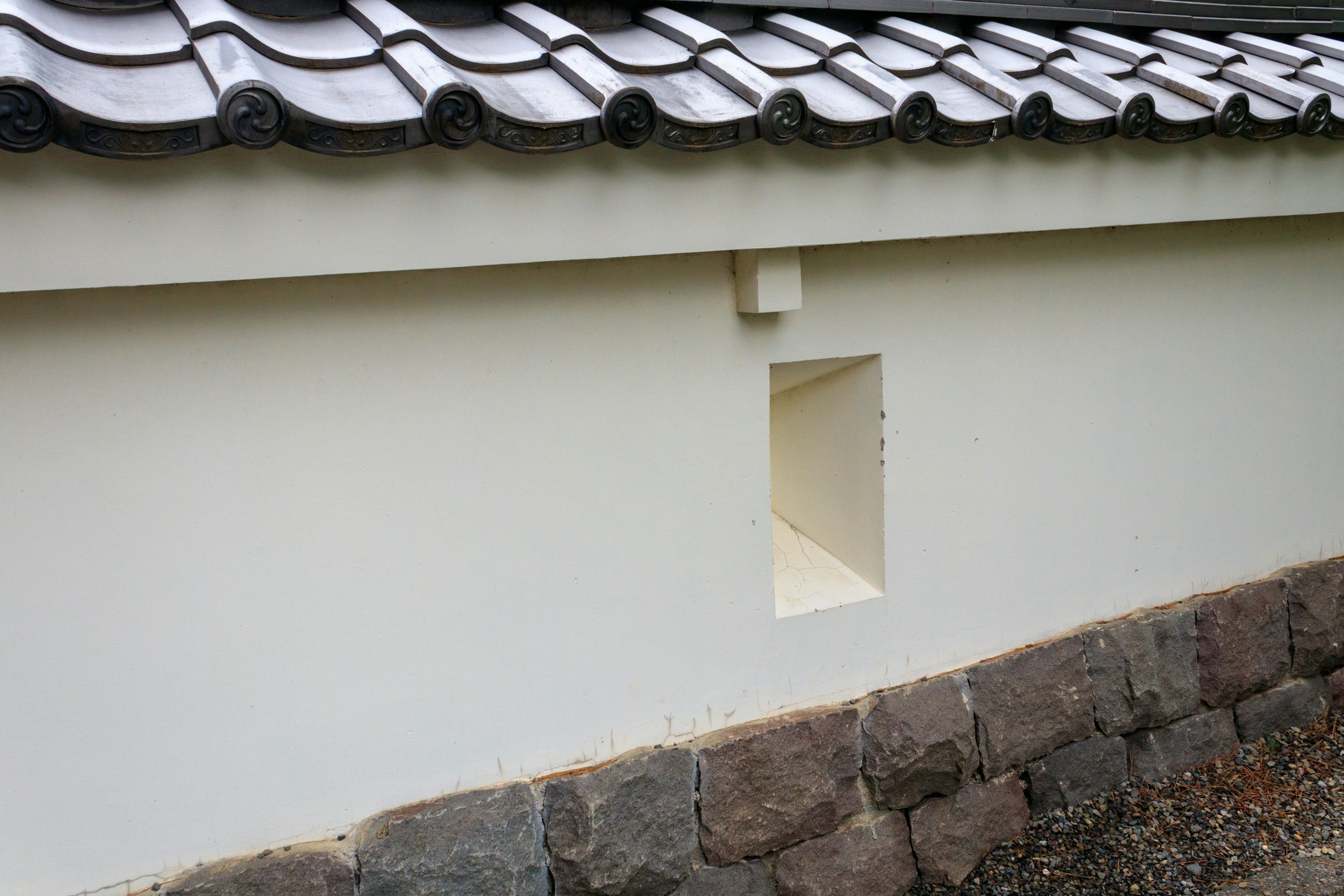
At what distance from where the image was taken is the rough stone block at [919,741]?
3.23 meters

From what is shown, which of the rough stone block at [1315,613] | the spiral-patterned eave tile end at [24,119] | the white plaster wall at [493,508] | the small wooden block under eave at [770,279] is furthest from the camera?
the rough stone block at [1315,613]

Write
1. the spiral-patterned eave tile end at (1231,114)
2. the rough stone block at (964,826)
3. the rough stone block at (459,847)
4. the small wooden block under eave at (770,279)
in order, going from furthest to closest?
1. the rough stone block at (964,826)
2. the spiral-patterned eave tile end at (1231,114)
3. the small wooden block under eave at (770,279)
4. the rough stone block at (459,847)

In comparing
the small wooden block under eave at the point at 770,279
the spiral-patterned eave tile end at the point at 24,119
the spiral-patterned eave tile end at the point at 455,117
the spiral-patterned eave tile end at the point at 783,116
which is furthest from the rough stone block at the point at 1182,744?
the spiral-patterned eave tile end at the point at 24,119

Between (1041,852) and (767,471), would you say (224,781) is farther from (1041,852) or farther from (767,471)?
(1041,852)

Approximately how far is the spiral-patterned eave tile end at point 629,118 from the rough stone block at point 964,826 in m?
2.40

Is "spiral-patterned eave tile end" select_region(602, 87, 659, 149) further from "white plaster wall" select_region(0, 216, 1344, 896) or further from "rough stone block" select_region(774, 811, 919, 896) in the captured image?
"rough stone block" select_region(774, 811, 919, 896)

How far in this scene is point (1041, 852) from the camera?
11.6 feet

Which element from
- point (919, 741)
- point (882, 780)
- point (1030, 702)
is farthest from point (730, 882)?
point (1030, 702)

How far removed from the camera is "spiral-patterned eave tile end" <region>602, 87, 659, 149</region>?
211 centimetres

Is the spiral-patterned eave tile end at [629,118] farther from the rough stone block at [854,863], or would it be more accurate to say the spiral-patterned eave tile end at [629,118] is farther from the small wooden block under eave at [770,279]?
the rough stone block at [854,863]

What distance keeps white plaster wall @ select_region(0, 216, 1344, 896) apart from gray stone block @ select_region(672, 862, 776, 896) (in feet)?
1.46

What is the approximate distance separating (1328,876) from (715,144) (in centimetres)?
323

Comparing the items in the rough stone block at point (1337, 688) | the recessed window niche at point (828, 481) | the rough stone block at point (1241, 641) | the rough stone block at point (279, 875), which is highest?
the recessed window niche at point (828, 481)

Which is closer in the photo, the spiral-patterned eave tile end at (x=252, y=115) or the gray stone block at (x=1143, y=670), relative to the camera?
the spiral-patterned eave tile end at (x=252, y=115)
